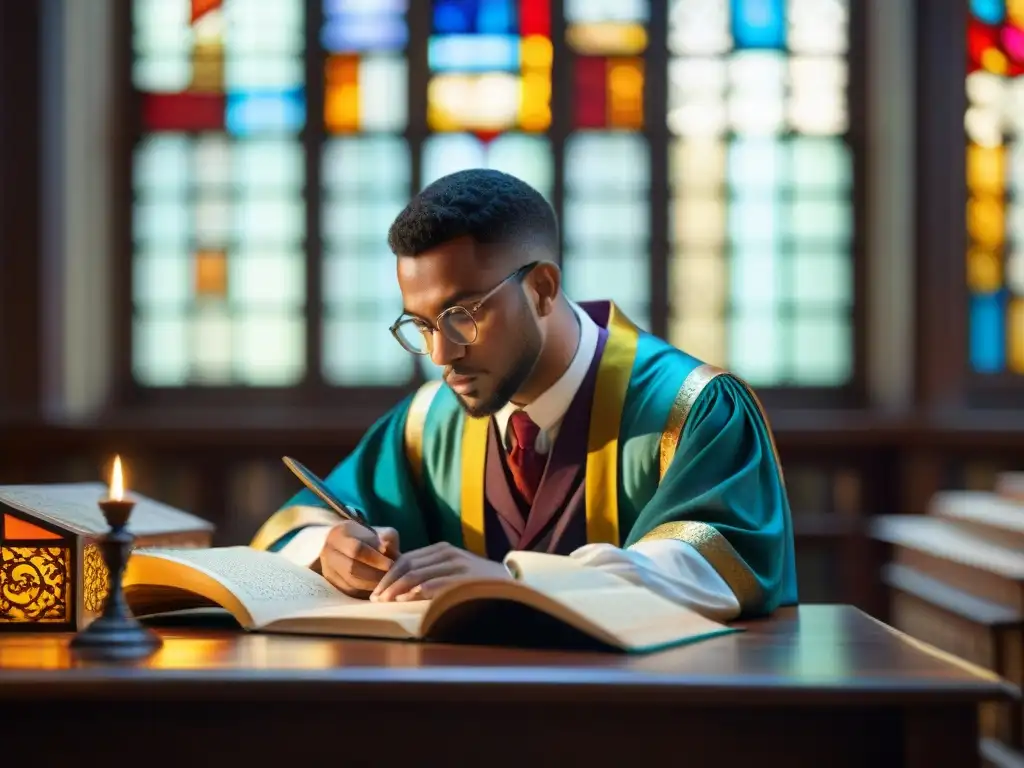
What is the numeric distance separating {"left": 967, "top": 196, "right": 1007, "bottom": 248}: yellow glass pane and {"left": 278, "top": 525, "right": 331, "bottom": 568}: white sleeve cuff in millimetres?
5363

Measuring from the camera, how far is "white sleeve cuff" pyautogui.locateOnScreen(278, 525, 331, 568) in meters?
2.80

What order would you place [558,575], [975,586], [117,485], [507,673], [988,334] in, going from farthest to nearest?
[988,334] → [975,586] → [558,575] → [117,485] → [507,673]

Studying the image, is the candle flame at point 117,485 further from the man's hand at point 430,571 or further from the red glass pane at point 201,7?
the red glass pane at point 201,7

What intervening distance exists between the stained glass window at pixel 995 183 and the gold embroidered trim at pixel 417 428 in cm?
479

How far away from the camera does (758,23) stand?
25.0 feet

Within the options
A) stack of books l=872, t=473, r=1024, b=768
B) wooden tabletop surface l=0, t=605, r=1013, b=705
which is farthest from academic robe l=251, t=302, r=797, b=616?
stack of books l=872, t=473, r=1024, b=768

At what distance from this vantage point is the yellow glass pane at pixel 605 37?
7648 mm

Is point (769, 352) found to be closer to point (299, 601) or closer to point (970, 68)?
point (970, 68)

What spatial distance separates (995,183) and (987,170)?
75mm

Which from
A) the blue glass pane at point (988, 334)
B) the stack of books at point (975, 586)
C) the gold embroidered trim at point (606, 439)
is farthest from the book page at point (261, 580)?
the blue glass pane at point (988, 334)

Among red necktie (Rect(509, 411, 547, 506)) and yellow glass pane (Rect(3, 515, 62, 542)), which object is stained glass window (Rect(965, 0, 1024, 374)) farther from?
yellow glass pane (Rect(3, 515, 62, 542))

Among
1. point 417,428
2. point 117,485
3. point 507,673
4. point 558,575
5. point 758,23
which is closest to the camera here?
point 507,673

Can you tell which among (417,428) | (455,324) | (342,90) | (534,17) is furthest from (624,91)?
(455,324)

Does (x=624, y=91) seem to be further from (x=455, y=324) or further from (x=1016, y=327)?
(x=455, y=324)
